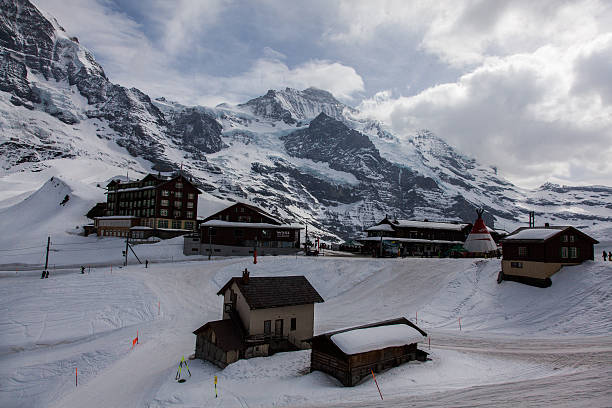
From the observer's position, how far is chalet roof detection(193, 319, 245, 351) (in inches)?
1011

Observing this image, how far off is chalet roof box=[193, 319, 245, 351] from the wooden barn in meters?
5.77

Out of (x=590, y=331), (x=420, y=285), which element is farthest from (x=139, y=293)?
(x=590, y=331)

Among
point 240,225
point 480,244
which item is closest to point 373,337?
point 480,244

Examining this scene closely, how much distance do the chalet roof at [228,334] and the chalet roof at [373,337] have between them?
21.6ft

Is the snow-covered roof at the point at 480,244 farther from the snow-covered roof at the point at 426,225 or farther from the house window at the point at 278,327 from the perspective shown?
the house window at the point at 278,327

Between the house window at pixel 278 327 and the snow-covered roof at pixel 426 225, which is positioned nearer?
the house window at pixel 278 327

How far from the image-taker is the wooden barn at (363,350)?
70.2 feet

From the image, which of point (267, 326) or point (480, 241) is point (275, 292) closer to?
point (267, 326)

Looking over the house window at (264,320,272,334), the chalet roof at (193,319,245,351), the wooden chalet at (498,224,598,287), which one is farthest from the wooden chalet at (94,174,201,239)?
the wooden chalet at (498,224,598,287)

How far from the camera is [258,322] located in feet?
91.0

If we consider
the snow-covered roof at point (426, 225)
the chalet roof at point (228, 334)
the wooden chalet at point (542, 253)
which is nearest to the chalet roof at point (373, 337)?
the chalet roof at point (228, 334)

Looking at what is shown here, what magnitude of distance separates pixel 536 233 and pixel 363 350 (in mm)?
30363

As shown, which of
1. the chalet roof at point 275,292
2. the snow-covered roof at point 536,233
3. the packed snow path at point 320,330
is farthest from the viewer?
the snow-covered roof at point 536,233

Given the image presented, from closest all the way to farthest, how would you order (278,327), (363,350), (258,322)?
(363,350)
(258,322)
(278,327)
